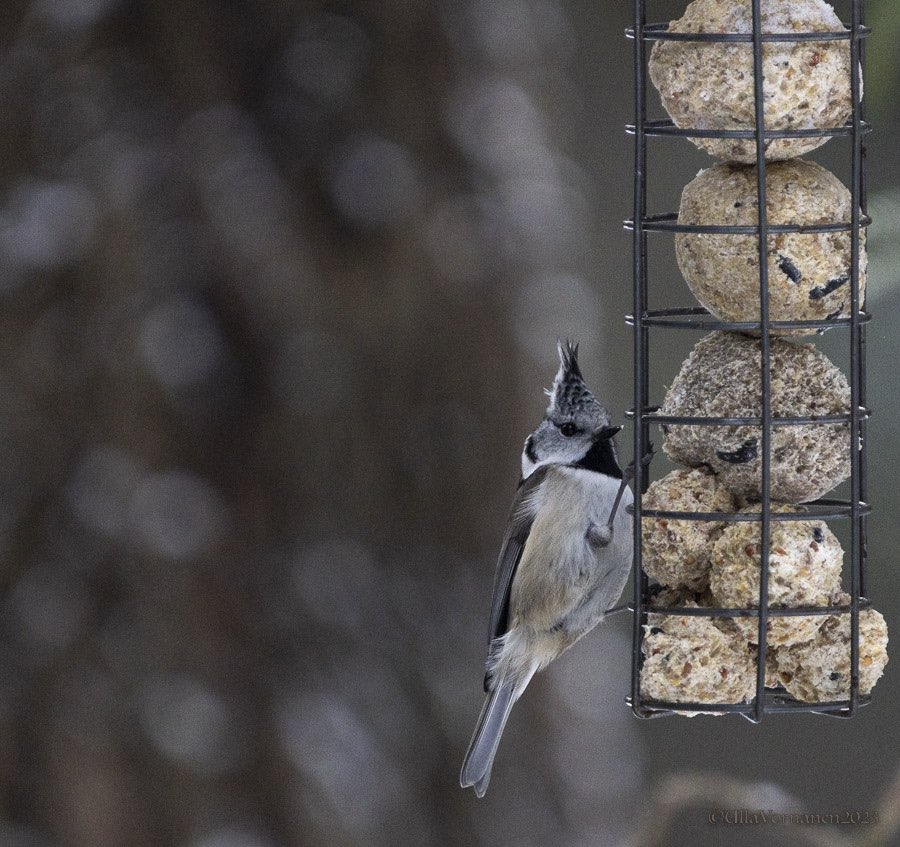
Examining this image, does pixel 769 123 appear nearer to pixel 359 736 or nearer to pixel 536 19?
pixel 536 19

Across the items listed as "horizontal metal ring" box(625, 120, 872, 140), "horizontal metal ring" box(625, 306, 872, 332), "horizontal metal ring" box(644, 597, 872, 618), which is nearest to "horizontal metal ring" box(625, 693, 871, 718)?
"horizontal metal ring" box(644, 597, 872, 618)


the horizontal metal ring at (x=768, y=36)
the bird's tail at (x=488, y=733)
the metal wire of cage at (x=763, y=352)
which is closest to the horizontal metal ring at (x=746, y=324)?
the metal wire of cage at (x=763, y=352)

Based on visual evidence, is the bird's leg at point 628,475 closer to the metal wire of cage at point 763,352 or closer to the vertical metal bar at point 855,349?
the metal wire of cage at point 763,352

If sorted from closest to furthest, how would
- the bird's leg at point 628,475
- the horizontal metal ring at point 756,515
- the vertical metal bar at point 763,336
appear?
the vertical metal bar at point 763,336 → the horizontal metal ring at point 756,515 → the bird's leg at point 628,475

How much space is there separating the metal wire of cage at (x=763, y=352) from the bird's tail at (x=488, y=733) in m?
0.56

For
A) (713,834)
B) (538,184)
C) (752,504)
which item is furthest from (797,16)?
(713,834)

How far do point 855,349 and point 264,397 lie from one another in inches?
49.3

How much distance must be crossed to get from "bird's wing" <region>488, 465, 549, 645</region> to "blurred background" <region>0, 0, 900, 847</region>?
334 millimetres

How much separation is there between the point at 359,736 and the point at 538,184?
115cm

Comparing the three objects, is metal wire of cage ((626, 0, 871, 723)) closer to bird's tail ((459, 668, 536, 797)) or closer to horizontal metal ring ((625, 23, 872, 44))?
horizontal metal ring ((625, 23, 872, 44))

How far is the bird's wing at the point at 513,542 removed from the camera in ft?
8.45

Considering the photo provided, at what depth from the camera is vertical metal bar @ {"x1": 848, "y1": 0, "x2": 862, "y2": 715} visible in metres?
1.95

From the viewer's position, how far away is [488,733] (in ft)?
8.66

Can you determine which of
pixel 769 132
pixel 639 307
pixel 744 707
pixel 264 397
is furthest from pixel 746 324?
pixel 264 397
